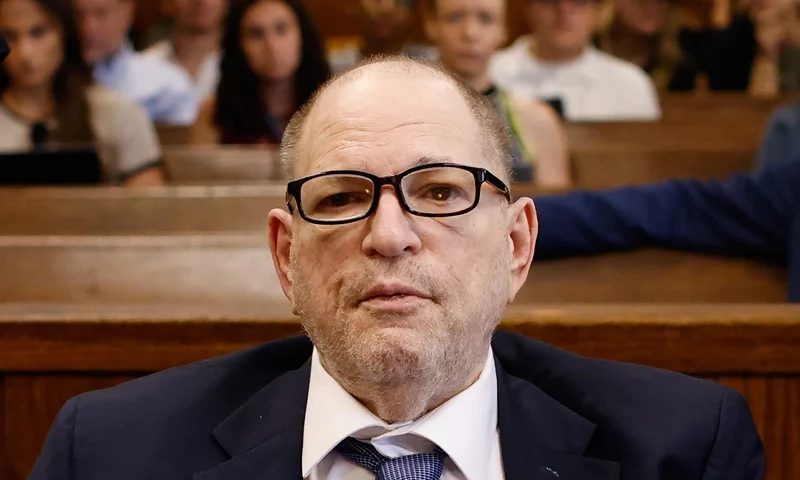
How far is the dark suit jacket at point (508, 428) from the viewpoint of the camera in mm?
1088

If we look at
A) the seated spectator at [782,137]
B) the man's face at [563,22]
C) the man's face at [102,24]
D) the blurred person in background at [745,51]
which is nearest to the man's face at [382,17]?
the man's face at [563,22]

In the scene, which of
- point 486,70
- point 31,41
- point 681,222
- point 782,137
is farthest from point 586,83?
point 681,222

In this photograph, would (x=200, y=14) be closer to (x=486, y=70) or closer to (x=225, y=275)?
(x=486, y=70)

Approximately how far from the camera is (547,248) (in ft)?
5.41

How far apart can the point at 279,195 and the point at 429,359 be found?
1.09 m

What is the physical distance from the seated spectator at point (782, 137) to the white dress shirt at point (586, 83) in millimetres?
1463

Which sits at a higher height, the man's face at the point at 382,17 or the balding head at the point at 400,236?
the balding head at the point at 400,236

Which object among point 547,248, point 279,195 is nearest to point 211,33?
point 279,195

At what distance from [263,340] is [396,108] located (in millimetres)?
418

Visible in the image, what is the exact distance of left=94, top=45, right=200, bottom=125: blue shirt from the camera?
157 inches

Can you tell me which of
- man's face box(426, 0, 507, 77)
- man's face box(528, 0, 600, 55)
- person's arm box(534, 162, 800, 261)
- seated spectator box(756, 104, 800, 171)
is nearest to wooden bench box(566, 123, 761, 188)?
seated spectator box(756, 104, 800, 171)

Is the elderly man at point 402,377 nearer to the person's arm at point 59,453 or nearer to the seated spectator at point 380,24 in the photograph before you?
the person's arm at point 59,453

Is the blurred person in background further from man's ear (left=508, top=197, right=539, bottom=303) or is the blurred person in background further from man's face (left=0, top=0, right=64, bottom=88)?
man's ear (left=508, top=197, right=539, bottom=303)

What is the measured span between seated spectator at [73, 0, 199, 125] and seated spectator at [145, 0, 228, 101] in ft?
0.89
